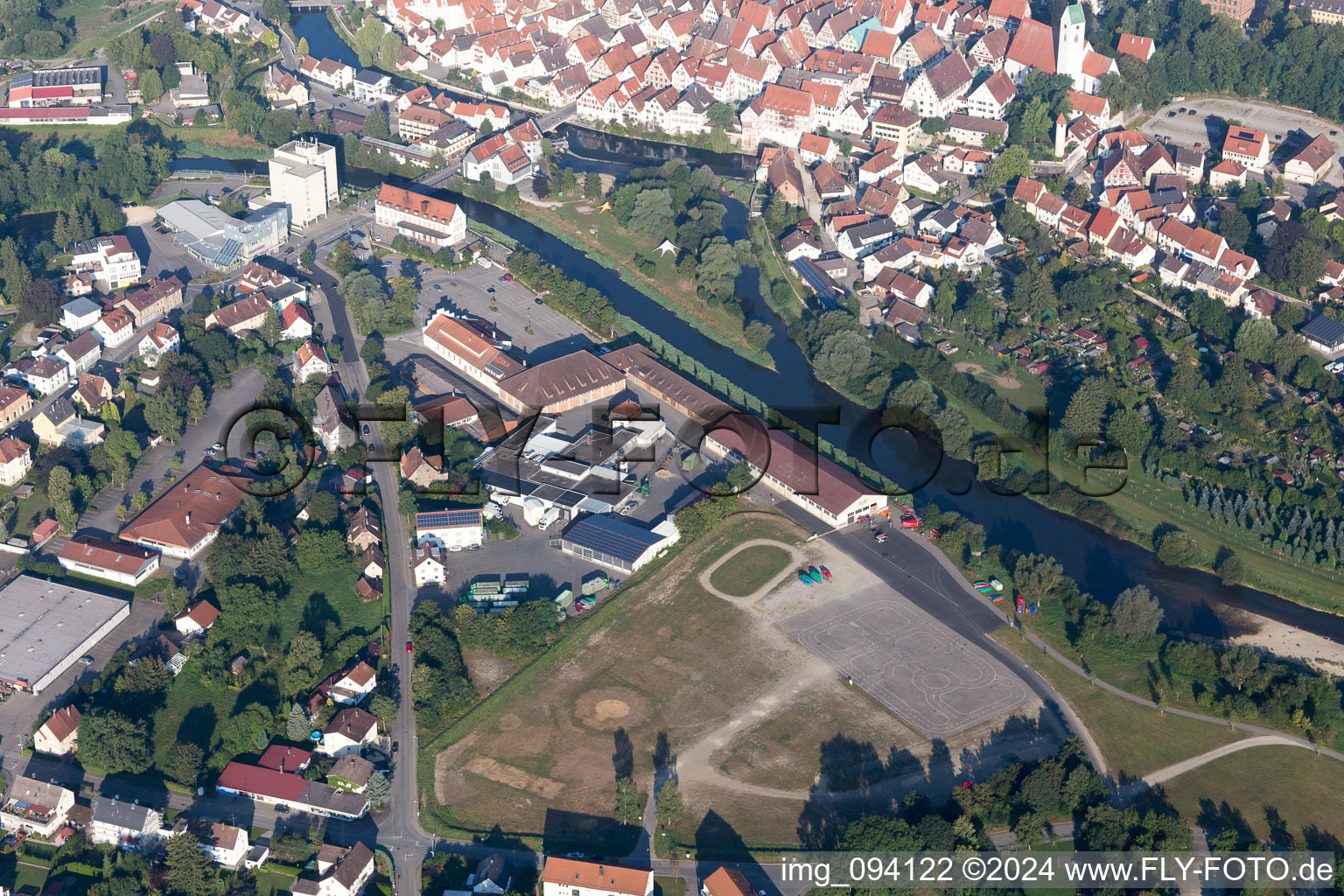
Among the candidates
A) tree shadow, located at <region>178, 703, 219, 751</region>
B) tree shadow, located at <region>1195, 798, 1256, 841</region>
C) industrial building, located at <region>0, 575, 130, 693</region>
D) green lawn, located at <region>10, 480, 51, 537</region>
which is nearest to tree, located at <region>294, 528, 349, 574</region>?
industrial building, located at <region>0, 575, 130, 693</region>

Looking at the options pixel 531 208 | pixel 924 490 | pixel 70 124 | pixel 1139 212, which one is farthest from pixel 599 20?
pixel 924 490

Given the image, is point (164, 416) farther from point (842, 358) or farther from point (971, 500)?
point (971, 500)

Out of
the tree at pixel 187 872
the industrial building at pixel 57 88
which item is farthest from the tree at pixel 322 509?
the industrial building at pixel 57 88

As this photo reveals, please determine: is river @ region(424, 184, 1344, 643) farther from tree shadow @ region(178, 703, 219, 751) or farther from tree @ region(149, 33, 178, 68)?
tree @ region(149, 33, 178, 68)

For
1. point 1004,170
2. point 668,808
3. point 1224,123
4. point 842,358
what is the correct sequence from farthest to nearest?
point 1224,123
point 1004,170
point 842,358
point 668,808

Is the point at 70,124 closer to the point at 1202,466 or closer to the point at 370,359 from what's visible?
the point at 370,359

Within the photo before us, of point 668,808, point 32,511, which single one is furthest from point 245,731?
point 32,511
